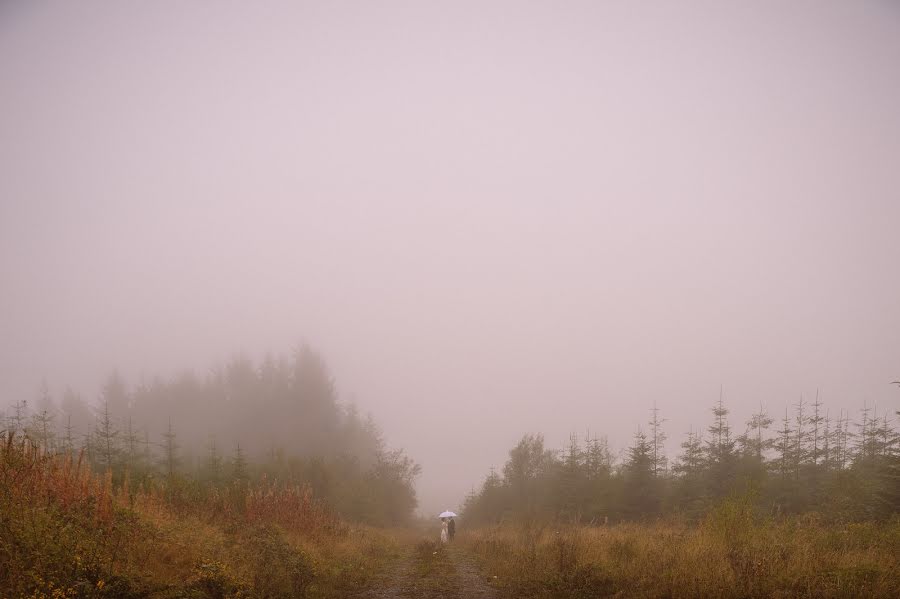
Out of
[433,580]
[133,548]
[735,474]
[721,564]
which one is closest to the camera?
[133,548]

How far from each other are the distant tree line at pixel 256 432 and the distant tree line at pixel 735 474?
1691 cm

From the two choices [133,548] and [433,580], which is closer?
[133,548]

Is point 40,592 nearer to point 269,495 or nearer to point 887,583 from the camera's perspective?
point 269,495

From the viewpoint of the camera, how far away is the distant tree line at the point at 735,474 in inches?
788

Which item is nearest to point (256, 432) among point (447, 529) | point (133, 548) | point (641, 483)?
point (447, 529)

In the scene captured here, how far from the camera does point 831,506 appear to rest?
18969mm

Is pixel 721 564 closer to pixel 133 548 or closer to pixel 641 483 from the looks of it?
pixel 133 548

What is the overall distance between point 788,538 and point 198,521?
65.0ft

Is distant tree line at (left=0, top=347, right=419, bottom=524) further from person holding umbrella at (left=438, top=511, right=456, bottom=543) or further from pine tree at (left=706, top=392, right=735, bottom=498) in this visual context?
pine tree at (left=706, top=392, right=735, bottom=498)

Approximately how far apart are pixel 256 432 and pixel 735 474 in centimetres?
4835

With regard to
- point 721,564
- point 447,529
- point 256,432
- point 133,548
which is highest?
point 133,548

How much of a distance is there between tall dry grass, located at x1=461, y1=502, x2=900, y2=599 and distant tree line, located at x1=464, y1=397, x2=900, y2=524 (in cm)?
497

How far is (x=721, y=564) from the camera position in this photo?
408 inches

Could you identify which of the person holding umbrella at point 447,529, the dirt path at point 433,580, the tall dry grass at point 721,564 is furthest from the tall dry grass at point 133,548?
the person holding umbrella at point 447,529
